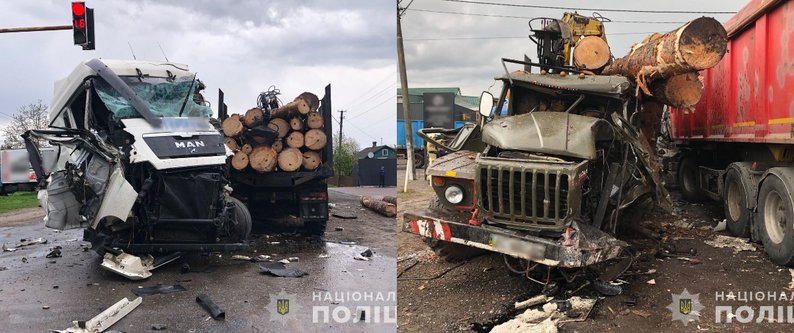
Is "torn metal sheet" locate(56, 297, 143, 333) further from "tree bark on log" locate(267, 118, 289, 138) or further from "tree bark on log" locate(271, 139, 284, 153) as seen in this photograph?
"tree bark on log" locate(267, 118, 289, 138)

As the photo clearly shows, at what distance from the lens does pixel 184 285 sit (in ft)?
21.2

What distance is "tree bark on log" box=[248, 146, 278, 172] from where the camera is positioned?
959 cm

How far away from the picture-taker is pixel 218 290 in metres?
6.25

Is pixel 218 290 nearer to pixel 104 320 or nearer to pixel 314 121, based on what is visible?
pixel 104 320

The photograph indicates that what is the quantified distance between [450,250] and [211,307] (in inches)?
97.9

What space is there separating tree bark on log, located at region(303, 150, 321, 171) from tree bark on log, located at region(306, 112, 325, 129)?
46cm

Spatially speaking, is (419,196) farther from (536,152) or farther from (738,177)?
(536,152)

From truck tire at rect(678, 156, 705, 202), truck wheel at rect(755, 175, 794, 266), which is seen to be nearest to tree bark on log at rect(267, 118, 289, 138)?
truck wheel at rect(755, 175, 794, 266)

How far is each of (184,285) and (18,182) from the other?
26.7 meters

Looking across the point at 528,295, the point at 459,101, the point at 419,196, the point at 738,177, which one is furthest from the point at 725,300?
the point at 459,101

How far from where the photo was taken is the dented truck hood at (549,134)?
5379mm

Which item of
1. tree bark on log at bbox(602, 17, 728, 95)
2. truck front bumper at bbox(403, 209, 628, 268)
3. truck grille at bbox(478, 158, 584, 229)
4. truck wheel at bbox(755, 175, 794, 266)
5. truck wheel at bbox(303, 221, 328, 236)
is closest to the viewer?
truck front bumper at bbox(403, 209, 628, 268)

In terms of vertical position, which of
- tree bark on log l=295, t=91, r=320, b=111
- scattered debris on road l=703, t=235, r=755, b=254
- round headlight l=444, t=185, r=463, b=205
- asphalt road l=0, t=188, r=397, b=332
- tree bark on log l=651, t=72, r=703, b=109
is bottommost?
asphalt road l=0, t=188, r=397, b=332

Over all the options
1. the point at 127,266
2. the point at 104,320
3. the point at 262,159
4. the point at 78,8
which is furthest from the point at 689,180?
the point at 78,8
